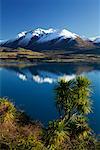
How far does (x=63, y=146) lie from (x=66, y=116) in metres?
5.56

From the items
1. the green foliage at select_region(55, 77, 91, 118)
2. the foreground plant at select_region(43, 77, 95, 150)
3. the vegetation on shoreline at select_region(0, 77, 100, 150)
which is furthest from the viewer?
the green foliage at select_region(55, 77, 91, 118)

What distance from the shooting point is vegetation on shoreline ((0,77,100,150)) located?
25156 millimetres

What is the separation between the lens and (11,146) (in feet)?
72.9

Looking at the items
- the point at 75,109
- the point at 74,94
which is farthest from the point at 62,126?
the point at 75,109

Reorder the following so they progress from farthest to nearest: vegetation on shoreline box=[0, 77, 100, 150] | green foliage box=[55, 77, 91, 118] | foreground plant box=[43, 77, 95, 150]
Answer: green foliage box=[55, 77, 91, 118], foreground plant box=[43, 77, 95, 150], vegetation on shoreline box=[0, 77, 100, 150]

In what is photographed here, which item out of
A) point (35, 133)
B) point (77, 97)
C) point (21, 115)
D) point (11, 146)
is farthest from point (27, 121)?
point (11, 146)

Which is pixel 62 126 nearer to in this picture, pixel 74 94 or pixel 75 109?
pixel 74 94

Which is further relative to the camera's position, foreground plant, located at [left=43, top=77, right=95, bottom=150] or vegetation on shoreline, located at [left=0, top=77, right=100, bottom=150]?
foreground plant, located at [left=43, top=77, right=95, bottom=150]

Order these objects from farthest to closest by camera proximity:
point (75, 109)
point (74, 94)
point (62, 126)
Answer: point (75, 109), point (74, 94), point (62, 126)

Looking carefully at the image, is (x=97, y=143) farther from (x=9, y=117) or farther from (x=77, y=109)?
(x=9, y=117)

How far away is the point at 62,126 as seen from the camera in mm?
25828

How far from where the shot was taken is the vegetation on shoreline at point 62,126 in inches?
990

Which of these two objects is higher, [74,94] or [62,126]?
[74,94]

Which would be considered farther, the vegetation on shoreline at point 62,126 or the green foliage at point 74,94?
the green foliage at point 74,94
